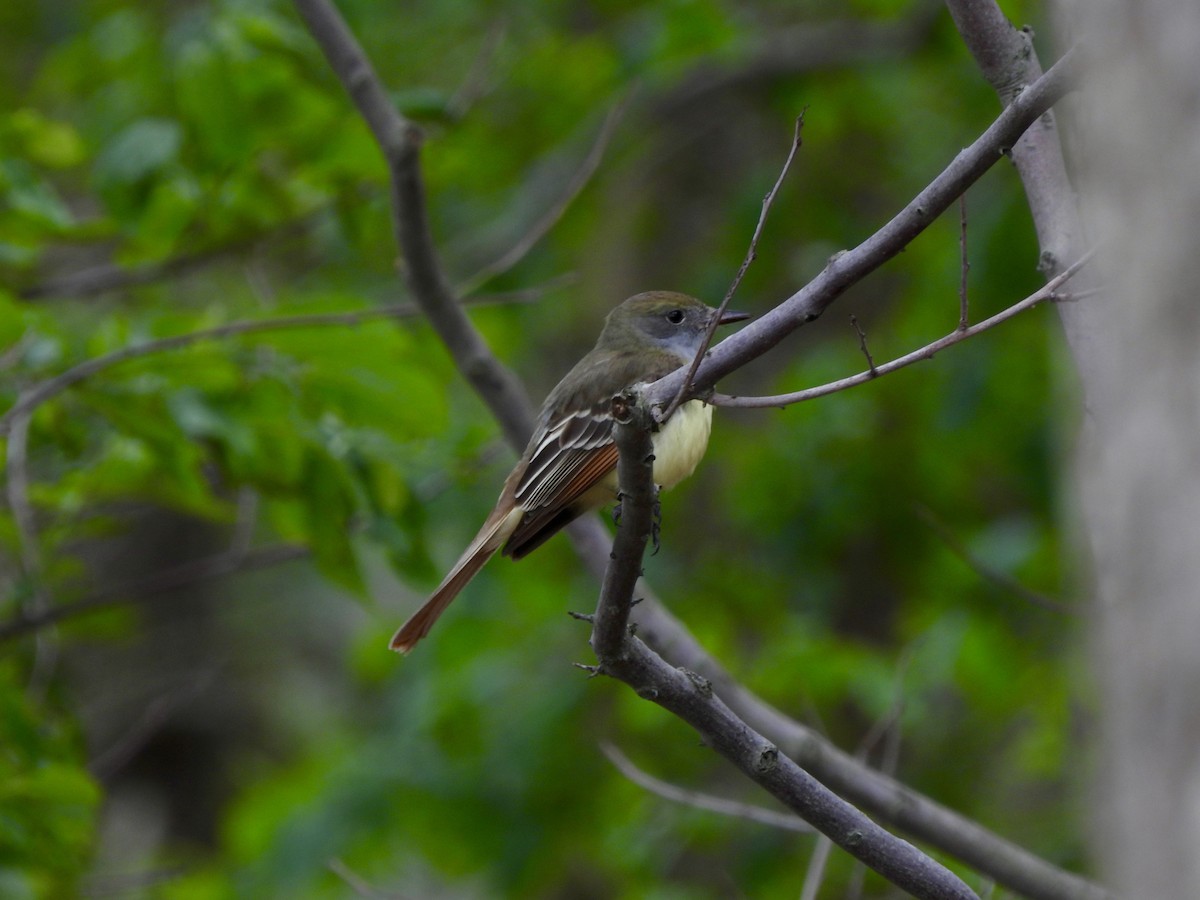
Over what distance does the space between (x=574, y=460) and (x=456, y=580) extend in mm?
602

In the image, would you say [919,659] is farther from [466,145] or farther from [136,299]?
[136,299]

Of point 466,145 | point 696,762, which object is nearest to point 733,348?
point 466,145

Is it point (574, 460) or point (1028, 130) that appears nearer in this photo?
point (1028, 130)

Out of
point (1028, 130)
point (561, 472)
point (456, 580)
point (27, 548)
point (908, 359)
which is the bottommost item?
point (27, 548)

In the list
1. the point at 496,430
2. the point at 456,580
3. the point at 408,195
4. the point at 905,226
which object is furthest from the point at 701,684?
the point at 496,430

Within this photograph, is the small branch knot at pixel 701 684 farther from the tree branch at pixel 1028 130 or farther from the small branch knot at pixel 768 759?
the tree branch at pixel 1028 130

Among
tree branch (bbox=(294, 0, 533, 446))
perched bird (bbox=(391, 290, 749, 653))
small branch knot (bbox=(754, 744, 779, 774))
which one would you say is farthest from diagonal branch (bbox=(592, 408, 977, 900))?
tree branch (bbox=(294, 0, 533, 446))

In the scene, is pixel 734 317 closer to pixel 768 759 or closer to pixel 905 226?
pixel 905 226

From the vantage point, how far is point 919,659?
6.35 m

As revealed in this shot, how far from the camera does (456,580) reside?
473 centimetres

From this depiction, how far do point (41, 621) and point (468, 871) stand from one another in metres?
3.72

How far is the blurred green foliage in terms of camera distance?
505cm

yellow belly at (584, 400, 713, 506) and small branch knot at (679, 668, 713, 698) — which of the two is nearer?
small branch knot at (679, 668, 713, 698)

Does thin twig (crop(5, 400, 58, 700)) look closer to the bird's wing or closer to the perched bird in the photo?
the perched bird
